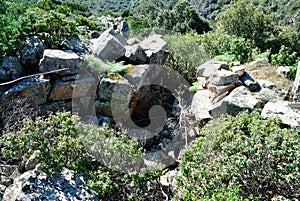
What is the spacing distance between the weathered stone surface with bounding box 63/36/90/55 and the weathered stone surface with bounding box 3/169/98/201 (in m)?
4.85

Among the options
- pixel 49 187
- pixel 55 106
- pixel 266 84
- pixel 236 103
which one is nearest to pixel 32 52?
pixel 55 106

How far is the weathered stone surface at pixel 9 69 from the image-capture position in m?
8.07

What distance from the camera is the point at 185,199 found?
5.25 metres

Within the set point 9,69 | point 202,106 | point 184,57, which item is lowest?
point 202,106

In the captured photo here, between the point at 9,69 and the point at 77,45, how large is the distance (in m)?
2.41

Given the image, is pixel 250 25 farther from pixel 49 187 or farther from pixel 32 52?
pixel 49 187

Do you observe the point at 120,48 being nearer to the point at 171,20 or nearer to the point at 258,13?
the point at 258,13

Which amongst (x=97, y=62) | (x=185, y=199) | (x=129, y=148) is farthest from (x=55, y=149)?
(x=97, y=62)

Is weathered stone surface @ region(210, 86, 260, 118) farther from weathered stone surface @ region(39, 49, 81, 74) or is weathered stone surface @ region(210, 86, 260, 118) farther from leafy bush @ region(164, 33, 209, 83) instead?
weathered stone surface @ region(39, 49, 81, 74)

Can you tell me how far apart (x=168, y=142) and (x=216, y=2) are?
6378 cm

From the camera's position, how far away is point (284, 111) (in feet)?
22.2

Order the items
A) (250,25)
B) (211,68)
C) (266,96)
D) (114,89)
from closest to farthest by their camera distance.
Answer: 1. (266,96)
2. (114,89)
3. (211,68)
4. (250,25)

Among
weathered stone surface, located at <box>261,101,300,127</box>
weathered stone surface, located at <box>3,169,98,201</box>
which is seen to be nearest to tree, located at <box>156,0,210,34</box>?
weathered stone surface, located at <box>261,101,300,127</box>

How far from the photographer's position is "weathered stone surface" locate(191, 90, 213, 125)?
26.3ft
